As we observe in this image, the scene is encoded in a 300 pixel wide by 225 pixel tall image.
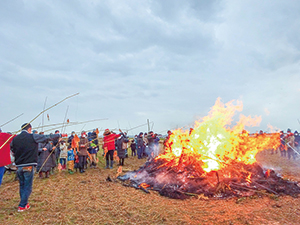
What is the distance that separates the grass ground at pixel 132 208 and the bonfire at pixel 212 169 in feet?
2.24

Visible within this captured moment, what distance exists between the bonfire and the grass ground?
2.24ft

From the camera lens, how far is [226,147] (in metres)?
10.8

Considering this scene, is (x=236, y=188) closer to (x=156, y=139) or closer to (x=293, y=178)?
(x=293, y=178)

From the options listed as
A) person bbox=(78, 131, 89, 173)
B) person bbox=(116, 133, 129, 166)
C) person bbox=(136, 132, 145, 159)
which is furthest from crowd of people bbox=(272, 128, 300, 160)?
person bbox=(78, 131, 89, 173)

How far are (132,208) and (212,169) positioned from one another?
460 cm

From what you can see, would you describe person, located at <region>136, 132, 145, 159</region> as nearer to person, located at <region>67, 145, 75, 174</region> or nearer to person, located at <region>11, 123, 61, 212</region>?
person, located at <region>67, 145, 75, 174</region>

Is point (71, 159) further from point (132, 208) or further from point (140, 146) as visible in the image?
point (140, 146)

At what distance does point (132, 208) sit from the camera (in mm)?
6254

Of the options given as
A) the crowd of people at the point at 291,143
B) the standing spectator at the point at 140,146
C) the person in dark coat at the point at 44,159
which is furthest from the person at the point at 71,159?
the crowd of people at the point at 291,143

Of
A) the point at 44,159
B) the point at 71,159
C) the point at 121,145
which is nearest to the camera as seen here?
the point at 44,159

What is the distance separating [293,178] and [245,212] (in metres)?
6.48

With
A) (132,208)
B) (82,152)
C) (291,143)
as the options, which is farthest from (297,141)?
(82,152)

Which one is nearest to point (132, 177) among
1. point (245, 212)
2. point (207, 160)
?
point (207, 160)

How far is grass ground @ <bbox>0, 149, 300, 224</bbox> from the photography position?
541 cm
